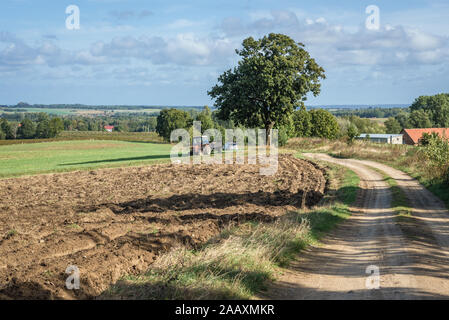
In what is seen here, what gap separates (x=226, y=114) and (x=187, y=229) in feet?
119

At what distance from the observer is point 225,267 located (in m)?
10.0

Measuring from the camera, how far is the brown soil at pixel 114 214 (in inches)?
414

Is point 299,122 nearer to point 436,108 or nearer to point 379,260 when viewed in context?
point 436,108

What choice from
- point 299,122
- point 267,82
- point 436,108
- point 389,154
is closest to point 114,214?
point 267,82

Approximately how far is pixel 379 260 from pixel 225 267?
432cm

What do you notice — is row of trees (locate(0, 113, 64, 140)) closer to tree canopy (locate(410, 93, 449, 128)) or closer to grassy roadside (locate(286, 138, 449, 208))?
grassy roadside (locate(286, 138, 449, 208))

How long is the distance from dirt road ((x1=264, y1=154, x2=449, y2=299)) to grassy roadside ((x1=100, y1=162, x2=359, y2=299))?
436 mm

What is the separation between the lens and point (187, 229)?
15344 millimetres

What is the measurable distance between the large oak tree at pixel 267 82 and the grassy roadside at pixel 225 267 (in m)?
33.1

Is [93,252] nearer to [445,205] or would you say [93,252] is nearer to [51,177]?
[445,205]

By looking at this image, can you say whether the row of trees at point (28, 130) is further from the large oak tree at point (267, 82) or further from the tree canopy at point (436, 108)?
the tree canopy at point (436, 108)

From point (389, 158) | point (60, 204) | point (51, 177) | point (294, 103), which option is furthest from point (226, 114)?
point (60, 204)

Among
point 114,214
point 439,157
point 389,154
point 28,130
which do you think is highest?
point 28,130
